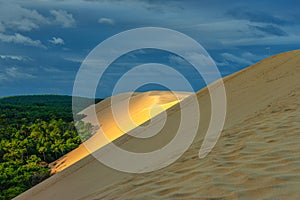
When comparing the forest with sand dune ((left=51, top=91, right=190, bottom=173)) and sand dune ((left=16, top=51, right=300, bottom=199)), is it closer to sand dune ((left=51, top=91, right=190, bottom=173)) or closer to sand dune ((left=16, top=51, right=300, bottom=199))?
sand dune ((left=51, top=91, right=190, bottom=173))

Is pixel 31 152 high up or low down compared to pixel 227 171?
down

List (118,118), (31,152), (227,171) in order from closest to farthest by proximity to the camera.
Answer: (227,171), (31,152), (118,118)

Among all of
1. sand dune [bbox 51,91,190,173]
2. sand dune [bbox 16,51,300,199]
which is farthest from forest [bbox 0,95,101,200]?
sand dune [bbox 16,51,300,199]

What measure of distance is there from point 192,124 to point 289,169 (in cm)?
757

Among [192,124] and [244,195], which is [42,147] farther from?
[244,195]

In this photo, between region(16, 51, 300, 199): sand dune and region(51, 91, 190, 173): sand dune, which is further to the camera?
region(51, 91, 190, 173): sand dune

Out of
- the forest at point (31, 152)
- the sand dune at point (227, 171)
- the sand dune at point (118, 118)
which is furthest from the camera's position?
the sand dune at point (118, 118)

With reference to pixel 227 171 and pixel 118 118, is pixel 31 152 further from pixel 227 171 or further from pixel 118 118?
pixel 227 171

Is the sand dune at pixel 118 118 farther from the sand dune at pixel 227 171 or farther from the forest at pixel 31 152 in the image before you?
the sand dune at pixel 227 171

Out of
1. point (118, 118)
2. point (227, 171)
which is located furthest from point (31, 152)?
point (227, 171)

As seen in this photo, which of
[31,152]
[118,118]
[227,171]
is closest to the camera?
[227,171]

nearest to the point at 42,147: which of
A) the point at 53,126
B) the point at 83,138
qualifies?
the point at 83,138

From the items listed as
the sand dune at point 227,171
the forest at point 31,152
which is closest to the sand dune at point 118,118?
the forest at point 31,152

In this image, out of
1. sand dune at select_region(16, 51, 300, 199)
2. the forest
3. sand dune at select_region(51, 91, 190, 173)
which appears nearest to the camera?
sand dune at select_region(16, 51, 300, 199)
